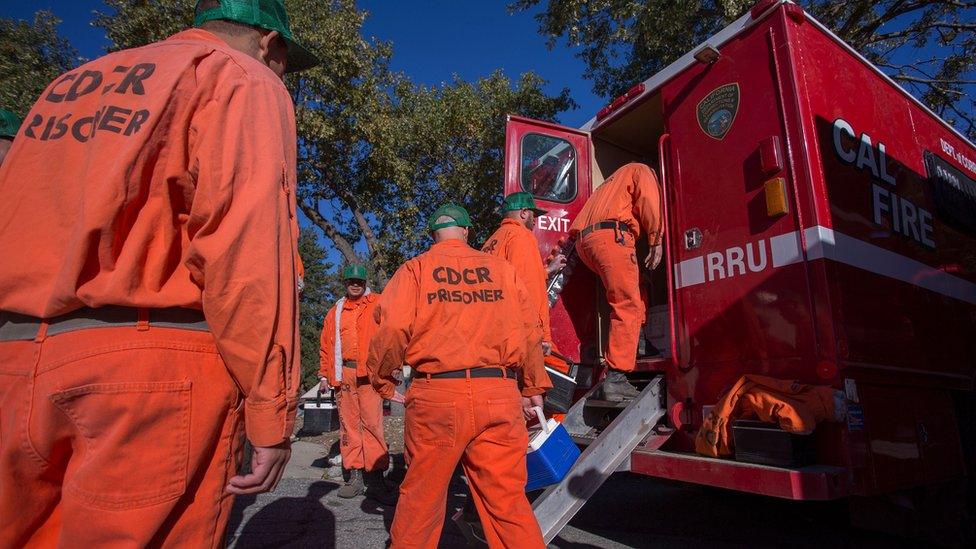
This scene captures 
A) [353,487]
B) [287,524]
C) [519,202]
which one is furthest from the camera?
[353,487]

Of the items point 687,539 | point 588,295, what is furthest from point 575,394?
point 687,539

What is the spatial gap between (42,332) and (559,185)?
14.5 ft

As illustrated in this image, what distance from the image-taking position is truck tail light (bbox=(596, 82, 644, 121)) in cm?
432

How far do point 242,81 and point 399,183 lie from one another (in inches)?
515

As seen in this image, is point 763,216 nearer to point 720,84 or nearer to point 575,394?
point 720,84

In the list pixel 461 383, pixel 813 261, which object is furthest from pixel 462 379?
pixel 813 261

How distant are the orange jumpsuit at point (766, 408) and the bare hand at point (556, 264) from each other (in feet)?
6.86

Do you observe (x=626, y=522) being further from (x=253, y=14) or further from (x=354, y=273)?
(x=253, y=14)

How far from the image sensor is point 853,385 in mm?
2781

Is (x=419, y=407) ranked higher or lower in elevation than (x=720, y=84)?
lower

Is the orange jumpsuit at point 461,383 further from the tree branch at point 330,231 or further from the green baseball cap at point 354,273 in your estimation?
the tree branch at point 330,231

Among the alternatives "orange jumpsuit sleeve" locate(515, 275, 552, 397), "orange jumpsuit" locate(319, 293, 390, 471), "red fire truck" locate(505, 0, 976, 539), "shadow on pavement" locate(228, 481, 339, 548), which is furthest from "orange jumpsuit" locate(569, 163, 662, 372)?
"shadow on pavement" locate(228, 481, 339, 548)

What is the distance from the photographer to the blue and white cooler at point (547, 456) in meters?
3.26

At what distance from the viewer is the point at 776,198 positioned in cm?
303
